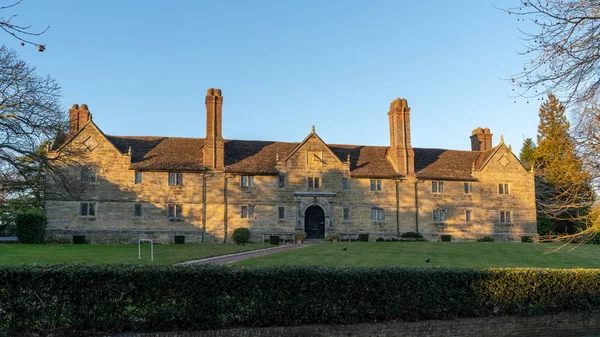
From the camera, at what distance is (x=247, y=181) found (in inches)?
1531

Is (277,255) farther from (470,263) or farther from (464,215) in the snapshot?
(464,215)

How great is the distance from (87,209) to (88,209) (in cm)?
7

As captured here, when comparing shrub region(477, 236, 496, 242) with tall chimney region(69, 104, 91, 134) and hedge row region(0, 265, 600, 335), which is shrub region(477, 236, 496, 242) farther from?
tall chimney region(69, 104, 91, 134)

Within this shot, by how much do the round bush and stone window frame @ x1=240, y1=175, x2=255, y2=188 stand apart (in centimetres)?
376

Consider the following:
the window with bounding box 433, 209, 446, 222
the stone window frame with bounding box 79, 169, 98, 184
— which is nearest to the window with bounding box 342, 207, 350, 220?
the window with bounding box 433, 209, 446, 222

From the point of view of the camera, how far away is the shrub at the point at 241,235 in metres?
36.8

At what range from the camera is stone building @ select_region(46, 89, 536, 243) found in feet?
121

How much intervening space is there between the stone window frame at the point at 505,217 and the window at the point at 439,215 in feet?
18.3

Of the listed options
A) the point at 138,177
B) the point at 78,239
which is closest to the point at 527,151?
the point at 138,177

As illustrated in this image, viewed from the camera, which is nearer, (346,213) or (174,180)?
(174,180)

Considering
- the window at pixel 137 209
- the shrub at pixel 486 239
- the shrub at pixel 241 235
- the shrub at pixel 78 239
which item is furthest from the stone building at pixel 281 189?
the shrub at pixel 241 235

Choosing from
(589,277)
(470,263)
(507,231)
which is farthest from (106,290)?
(507,231)

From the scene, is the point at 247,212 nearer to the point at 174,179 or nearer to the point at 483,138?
the point at 174,179

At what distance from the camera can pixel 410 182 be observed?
4153cm
